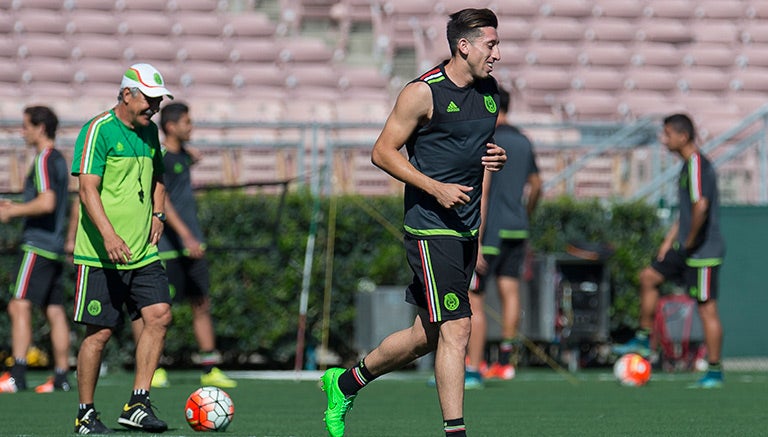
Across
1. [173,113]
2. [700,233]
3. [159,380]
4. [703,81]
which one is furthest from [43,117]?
[703,81]

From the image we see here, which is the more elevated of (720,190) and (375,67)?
(375,67)

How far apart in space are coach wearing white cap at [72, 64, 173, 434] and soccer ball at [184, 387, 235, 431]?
215 mm

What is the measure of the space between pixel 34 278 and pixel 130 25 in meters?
11.7

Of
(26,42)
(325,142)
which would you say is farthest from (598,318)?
(26,42)

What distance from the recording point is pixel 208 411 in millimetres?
7094

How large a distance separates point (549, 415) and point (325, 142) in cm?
681

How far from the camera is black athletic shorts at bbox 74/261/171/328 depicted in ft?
23.1

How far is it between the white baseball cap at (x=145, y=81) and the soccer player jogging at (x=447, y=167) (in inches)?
60.3

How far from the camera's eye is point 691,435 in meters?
7.03

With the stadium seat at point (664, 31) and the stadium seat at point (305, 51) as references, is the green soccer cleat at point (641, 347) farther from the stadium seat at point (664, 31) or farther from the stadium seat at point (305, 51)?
the stadium seat at point (664, 31)

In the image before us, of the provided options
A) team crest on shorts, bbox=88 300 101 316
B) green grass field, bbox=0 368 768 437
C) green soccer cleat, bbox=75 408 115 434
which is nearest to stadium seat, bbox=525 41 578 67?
green grass field, bbox=0 368 768 437

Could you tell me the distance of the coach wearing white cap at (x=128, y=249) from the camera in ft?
23.0

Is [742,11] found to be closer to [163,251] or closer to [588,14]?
[588,14]

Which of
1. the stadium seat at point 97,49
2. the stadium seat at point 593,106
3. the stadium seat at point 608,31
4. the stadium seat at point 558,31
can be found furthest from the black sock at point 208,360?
the stadium seat at point 608,31
